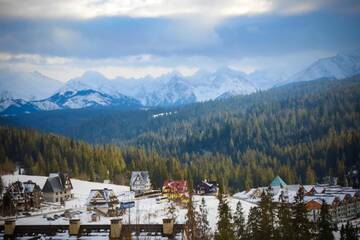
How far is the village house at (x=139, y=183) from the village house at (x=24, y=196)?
18211mm

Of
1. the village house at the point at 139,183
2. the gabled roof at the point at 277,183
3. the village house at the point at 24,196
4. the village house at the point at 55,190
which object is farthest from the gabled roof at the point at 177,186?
the gabled roof at the point at 277,183

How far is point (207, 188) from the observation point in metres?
112

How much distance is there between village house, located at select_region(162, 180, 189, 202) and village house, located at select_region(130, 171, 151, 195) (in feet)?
13.0

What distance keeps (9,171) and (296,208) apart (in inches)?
3402

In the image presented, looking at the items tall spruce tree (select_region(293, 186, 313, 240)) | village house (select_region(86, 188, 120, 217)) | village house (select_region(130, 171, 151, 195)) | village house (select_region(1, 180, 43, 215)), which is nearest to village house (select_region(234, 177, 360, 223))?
village house (select_region(130, 171, 151, 195))

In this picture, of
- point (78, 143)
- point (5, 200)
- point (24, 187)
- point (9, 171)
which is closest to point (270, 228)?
point (5, 200)

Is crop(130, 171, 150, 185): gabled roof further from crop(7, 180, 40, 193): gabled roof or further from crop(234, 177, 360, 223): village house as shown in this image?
crop(7, 180, 40, 193): gabled roof

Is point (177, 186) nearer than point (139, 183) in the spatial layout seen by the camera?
Yes

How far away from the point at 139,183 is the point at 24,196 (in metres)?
23.9

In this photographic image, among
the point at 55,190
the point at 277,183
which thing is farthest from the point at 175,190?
the point at 277,183

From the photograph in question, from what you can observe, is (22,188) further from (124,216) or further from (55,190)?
(124,216)

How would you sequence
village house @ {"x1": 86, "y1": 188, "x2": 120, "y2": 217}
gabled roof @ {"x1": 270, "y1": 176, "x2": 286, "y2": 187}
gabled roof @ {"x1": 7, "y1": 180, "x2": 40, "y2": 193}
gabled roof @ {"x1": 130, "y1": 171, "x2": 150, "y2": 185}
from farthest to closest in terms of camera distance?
gabled roof @ {"x1": 270, "y1": 176, "x2": 286, "y2": 187} < gabled roof @ {"x1": 130, "y1": 171, "x2": 150, "y2": 185} < gabled roof @ {"x1": 7, "y1": 180, "x2": 40, "y2": 193} < village house @ {"x1": 86, "y1": 188, "x2": 120, "y2": 217}

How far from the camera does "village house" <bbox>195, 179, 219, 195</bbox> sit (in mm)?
110450

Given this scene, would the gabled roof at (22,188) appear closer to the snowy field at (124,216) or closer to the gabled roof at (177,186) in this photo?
A: the snowy field at (124,216)
